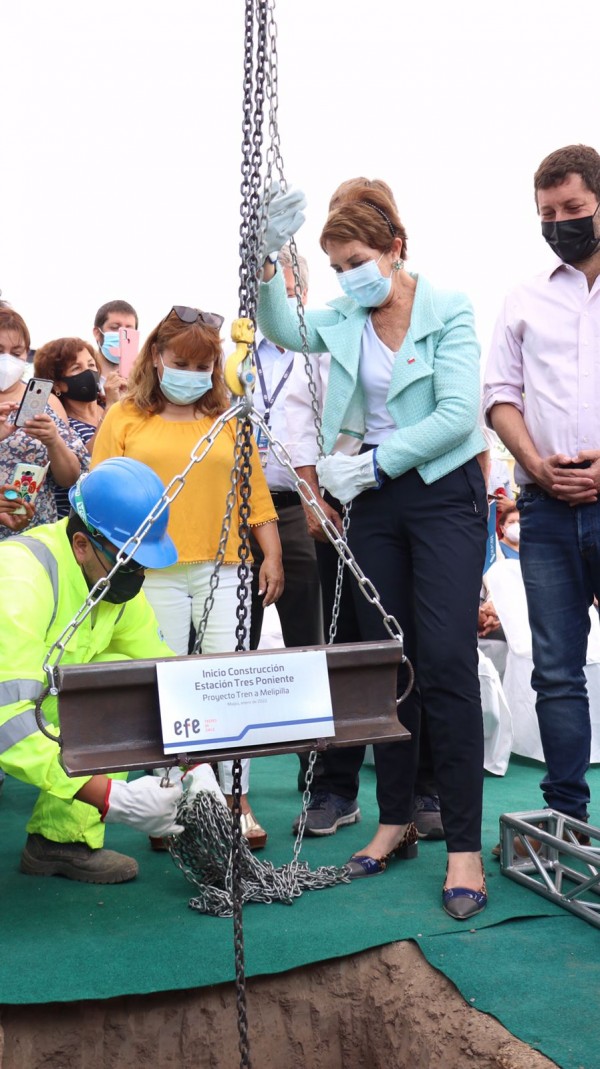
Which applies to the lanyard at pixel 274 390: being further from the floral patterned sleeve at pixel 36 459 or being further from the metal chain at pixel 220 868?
the metal chain at pixel 220 868

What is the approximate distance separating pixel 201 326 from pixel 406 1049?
76.5 inches

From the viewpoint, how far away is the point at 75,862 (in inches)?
115

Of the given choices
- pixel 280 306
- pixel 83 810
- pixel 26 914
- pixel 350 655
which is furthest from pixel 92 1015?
pixel 280 306

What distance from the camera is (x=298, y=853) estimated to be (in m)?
2.97

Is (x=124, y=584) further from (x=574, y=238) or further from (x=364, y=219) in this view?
(x=574, y=238)

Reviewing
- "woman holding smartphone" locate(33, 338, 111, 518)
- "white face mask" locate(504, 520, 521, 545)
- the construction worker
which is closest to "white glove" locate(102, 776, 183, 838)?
the construction worker

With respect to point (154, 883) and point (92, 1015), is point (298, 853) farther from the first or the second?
point (92, 1015)

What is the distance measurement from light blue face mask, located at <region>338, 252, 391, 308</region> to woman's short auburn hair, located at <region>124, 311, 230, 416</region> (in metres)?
0.47

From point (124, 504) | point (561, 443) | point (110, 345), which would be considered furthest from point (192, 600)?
point (110, 345)

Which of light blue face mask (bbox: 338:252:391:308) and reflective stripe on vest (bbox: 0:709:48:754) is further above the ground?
light blue face mask (bbox: 338:252:391:308)

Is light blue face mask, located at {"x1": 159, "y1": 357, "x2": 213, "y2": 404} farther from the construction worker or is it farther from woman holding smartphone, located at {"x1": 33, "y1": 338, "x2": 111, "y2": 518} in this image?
woman holding smartphone, located at {"x1": 33, "y1": 338, "x2": 111, "y2": 518}

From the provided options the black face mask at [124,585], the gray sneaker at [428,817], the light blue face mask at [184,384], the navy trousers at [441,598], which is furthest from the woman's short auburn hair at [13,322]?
the gray sneaker at [428,817]

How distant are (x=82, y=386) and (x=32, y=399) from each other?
21.4 inches

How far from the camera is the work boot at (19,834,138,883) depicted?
9.50 ft
